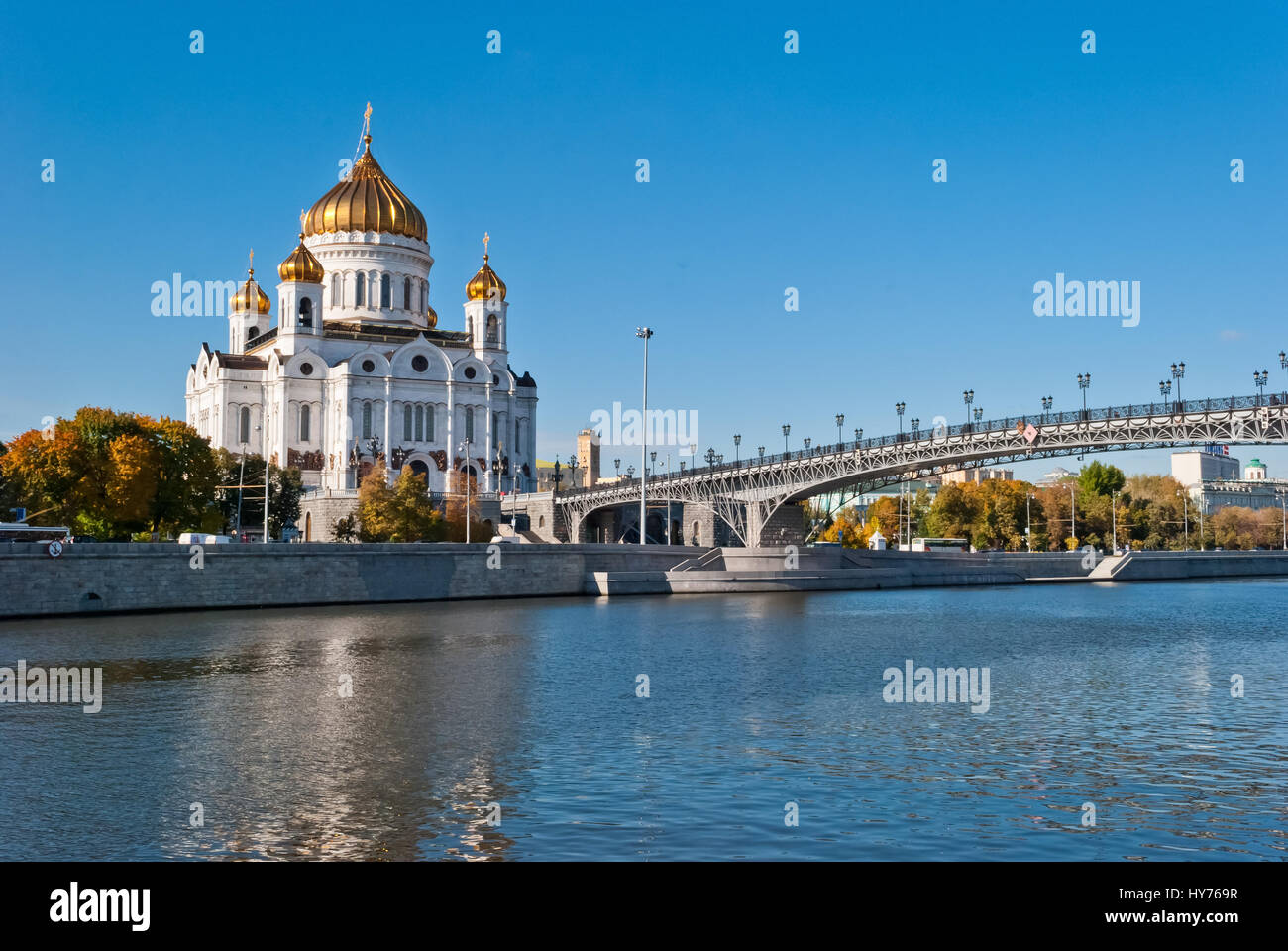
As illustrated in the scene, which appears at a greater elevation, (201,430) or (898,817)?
(201,430)

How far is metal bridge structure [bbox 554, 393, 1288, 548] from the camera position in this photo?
49500 millimetres

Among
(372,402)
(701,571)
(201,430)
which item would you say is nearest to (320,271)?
(372,402)

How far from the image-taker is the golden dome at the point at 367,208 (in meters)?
86.4

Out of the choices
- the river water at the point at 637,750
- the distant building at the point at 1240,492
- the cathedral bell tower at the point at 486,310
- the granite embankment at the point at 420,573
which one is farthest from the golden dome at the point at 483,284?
the distant building at the point at 1240,492

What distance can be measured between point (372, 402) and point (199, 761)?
231ft

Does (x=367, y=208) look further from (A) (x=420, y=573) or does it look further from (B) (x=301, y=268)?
(A) (x=420, y=573)

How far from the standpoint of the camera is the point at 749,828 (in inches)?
464

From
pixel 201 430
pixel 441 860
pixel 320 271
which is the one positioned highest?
pixel 320 271

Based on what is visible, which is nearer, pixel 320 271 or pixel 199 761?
pixel 199 761

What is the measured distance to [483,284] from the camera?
91.0m
